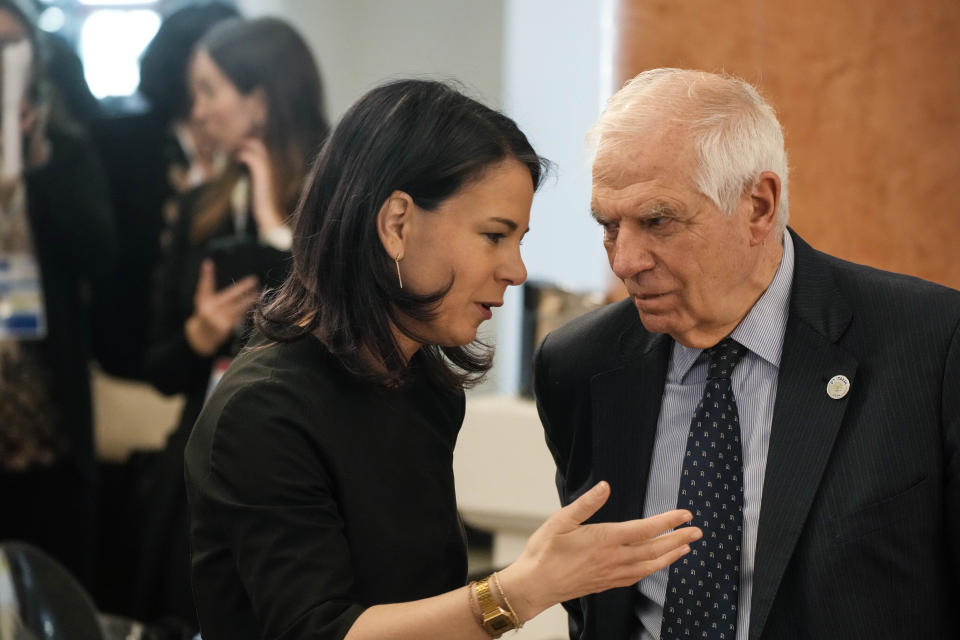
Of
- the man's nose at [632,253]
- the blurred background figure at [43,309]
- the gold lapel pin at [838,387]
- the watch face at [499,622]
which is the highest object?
the man's nose at [632,253]

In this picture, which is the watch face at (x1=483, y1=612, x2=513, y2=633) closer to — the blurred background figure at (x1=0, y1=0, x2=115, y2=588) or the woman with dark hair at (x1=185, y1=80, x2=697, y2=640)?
the woman with dark hair at (x1=185, y1=80, x2=697, y2=640)

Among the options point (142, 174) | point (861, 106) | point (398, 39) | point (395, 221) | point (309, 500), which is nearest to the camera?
point (309, 500)

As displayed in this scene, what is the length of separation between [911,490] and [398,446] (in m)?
0.71

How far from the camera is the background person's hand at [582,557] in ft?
4.47

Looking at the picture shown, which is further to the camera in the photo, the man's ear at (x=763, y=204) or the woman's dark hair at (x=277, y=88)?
the woman's dark hair at (x=277, y=88)

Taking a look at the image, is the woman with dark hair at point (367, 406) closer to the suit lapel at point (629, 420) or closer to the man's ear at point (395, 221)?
the man's ear at point (395, 221)

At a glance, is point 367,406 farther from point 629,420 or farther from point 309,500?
point 629,420

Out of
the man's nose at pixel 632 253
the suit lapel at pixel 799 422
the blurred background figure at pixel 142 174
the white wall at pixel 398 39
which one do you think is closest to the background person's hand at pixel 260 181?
the blurred background figure at pixel 142 174

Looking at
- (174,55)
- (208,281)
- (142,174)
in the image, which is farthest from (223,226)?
(142,174)

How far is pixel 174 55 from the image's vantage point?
453 centimetres

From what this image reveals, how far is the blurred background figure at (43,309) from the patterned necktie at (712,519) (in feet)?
10.2

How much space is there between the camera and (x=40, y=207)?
4301 millimetres

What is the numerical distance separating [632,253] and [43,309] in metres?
3.13

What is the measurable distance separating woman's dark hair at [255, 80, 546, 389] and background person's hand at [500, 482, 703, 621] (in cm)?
36
